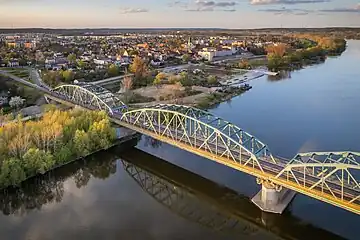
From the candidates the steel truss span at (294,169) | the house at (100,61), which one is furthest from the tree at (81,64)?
the steel truss span at (294,169)

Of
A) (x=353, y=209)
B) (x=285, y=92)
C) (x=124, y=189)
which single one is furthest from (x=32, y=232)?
(x=285, y=92)

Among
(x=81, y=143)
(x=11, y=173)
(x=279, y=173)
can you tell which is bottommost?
(x=11, y=173)

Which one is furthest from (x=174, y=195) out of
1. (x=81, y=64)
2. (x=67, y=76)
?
(x=81, y=64)

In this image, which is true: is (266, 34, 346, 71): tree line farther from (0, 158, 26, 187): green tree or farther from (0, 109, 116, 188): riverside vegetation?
(0, 158, 26, 187): green tree

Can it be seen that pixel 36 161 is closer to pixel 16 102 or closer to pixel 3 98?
pixel 16 102

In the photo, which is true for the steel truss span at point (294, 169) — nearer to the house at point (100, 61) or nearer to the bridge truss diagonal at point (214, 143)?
the bridge truss diagonal at point (214, 143)

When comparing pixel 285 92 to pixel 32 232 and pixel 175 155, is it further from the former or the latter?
pixel 32 232
